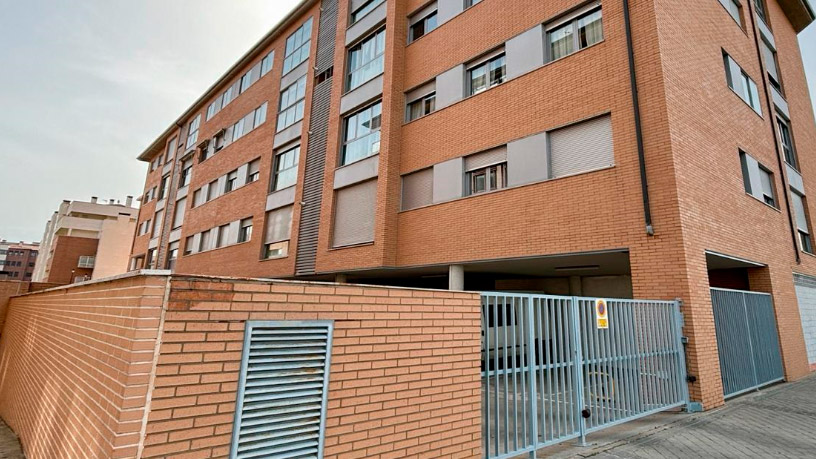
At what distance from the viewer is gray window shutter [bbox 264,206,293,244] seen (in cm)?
1539

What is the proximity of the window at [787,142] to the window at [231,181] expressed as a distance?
21559 mm

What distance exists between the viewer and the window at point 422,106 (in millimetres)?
11852

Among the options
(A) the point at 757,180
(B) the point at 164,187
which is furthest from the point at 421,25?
(B) the point at 164,187

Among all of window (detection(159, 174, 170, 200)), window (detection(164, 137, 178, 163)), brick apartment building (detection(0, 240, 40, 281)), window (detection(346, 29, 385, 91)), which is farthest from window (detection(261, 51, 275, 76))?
brick apartment building (detection(0, 240, 40, 281))

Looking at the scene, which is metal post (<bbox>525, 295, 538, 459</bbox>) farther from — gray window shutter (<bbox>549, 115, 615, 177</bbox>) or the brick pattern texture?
gray window shutter (<bbox>549, 115, 615, 177</bbox>)

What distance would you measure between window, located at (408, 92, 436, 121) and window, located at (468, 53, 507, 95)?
4.56ft

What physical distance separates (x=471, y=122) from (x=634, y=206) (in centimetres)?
466

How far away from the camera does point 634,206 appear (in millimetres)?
6996

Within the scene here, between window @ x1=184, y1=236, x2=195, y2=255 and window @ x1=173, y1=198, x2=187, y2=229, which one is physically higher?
window @ x1=173, y1=198, x2=187, y2=229

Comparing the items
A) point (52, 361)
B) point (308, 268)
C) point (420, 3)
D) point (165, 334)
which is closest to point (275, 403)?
point (165, 334)

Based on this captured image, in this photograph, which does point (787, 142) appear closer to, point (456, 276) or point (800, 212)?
point (800, 212)

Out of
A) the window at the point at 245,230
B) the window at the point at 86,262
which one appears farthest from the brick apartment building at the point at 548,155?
the window at the point at 86,262

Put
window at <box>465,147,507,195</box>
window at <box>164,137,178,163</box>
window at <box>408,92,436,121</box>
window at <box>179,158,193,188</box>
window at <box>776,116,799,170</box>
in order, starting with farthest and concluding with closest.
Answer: window at <box>164,137,178,163</box> < window at <box>179,158,193,188</box> < window at <box>776,116,799,170</box> < window at <box>408,92,436,121</box> < window at <box>465,147,507,195</box>

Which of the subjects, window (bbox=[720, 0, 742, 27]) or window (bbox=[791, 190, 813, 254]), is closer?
window (bbox=[720, 0, 742, 27])
